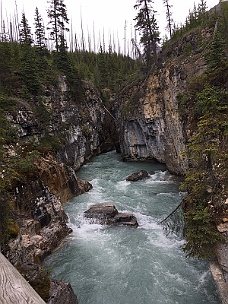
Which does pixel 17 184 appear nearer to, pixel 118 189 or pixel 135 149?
pixel 118 189

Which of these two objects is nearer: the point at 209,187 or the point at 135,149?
the point at 209,187

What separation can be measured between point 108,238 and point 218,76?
1083cm

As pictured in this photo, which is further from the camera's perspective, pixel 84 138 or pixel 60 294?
pixel 84 138

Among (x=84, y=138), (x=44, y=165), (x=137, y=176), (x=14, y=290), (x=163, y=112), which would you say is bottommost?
(x=137, y=176)

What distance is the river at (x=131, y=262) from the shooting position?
8172 mm

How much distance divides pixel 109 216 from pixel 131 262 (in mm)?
3964

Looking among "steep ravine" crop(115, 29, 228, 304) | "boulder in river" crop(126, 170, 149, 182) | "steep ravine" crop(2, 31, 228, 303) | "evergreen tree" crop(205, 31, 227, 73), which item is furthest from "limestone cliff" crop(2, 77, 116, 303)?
"evergreen tree" crop(205, 31, 227, 73)

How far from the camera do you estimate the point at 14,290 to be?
1.52m

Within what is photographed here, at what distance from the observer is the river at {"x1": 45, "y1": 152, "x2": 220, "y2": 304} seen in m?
8.17

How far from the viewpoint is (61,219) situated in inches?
510

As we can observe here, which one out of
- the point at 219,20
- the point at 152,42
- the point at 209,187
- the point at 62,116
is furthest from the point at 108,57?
the point at 209,187

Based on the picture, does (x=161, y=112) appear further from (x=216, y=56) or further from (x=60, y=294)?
(x=60, y=294)

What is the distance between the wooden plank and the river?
24.9 ft

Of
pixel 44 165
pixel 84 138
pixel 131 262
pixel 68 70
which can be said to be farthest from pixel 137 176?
pixel 68 70
